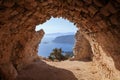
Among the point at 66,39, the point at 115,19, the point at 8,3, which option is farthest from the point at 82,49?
the point at 66,39

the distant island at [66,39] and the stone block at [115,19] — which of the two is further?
the distant island at [66,39]

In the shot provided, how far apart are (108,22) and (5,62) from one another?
2.96m

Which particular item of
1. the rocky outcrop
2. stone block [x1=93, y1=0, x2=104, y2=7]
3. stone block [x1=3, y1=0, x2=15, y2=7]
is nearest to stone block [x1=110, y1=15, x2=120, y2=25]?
stone block [x1=93, y1=0, x2=104, y2=7]

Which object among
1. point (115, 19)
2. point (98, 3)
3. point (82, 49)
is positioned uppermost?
point (98, 3)

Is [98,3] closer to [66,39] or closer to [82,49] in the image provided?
[82,49]

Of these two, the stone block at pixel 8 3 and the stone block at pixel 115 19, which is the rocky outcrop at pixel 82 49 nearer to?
the stone block at pixel 115 19

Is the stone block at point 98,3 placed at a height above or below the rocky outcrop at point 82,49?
above

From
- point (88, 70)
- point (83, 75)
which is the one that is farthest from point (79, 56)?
point (83, 75)

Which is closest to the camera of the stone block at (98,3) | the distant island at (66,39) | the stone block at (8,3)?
the stone block at (98,3)

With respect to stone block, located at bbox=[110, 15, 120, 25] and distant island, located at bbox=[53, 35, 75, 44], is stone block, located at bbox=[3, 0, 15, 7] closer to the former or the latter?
stone block, located at bbox=[110, 15, 120, 25]

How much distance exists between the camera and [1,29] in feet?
12.6

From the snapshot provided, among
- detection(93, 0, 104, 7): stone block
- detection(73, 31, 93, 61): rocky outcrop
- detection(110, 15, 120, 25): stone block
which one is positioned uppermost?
detection(93, 0, 104, 7): stone block

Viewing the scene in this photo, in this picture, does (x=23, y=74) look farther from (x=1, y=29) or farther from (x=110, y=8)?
(x=110, y=8)

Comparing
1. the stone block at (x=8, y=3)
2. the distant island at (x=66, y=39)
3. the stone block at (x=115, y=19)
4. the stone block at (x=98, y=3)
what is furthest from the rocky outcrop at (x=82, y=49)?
the distant island at (x=66, y=39)
